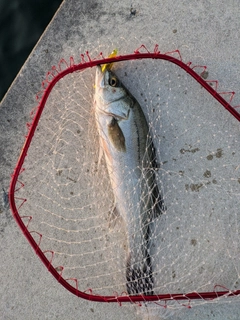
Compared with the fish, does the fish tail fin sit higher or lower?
lower

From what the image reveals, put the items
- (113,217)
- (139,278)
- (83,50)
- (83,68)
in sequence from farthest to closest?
(83,50) → (113,217) → (139,278) → (83,68)

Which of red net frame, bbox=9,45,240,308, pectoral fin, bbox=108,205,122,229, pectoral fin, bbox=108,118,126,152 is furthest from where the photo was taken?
pectoral fin, bbox=108,205,122,229

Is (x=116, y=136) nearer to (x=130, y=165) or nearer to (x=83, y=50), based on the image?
(x=130, y=165)

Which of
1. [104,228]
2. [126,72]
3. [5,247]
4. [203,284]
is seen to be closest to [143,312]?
[203,284]

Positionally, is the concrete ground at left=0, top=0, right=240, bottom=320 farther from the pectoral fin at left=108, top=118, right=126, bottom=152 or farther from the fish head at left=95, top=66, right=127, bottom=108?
the pectoral fin at left=108, top=118, right=126, bottom=152

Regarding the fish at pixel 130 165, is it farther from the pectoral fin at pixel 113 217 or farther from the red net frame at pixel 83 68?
the red net frame at pixel 83 68

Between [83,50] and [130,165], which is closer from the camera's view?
[130,165]

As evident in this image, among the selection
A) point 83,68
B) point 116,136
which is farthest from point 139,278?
point 83,68

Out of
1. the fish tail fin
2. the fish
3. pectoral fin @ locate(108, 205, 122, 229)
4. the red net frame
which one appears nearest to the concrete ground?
the red net frame
